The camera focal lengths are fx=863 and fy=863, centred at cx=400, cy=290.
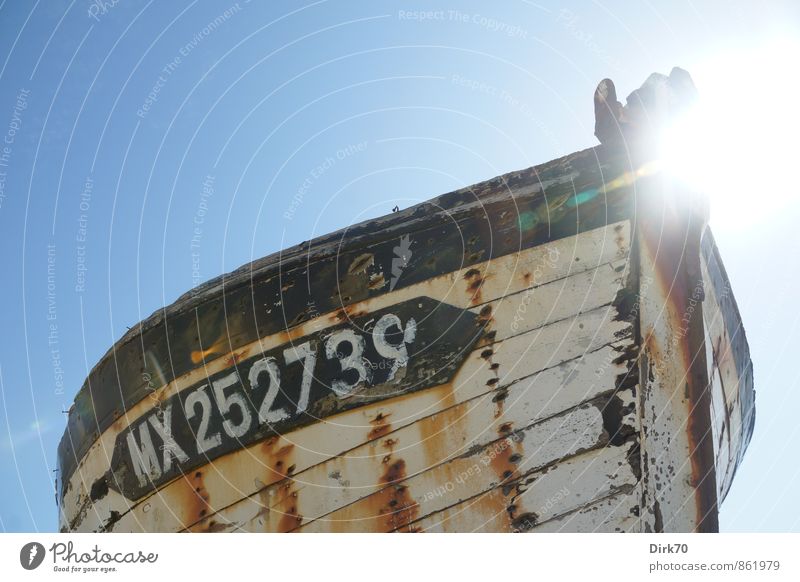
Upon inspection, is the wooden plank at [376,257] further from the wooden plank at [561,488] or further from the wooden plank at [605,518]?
the wooden plank at [605,518]

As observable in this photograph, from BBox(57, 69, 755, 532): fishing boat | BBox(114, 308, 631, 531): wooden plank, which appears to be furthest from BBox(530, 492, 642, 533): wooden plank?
BBox(114, 308, 631, 531): wooden plank

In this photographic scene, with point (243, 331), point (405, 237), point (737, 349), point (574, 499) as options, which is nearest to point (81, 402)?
point (243, 331)

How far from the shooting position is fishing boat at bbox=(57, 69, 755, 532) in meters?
3.46

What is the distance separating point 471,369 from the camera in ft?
11.7

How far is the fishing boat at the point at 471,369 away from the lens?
3.46 meters

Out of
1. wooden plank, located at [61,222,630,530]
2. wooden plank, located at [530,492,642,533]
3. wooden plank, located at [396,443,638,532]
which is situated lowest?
wooden plank, located at [530,492,642,533]

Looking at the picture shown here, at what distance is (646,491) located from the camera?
3.44 metres

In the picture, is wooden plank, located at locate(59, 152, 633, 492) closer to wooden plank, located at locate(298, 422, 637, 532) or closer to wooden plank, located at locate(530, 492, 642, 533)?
wooden plank, located at locate(298, 422, 637, 532)

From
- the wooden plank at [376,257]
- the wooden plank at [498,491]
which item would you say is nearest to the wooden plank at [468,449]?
the wooden plank at [498,491]

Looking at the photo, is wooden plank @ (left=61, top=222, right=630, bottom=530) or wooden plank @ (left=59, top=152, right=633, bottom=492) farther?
wooden plank @ (left=59, top=152, right=633, bottom=492)

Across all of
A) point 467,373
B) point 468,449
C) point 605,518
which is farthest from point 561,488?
point 467,373

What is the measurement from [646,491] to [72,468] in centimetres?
327

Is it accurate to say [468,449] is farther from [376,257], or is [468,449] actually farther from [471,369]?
[376,257]

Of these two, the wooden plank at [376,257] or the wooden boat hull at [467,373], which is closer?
the wooden boat hull at [467,373]
